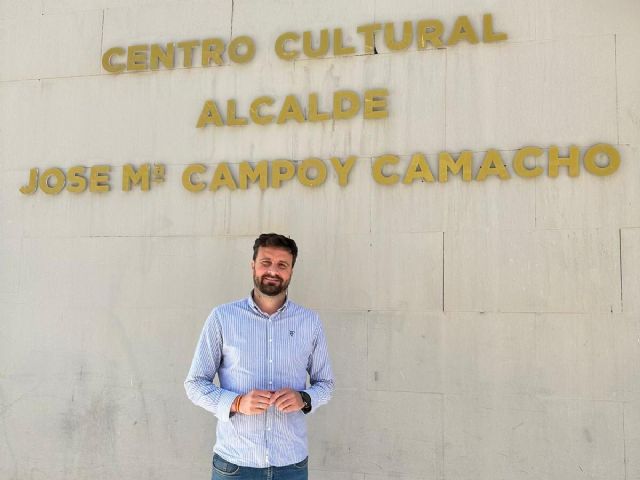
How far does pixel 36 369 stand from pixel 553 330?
3.26 m

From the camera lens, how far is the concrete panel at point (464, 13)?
3.91 m

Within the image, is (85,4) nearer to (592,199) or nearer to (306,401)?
(306,401)

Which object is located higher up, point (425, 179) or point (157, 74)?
point (157, 74)

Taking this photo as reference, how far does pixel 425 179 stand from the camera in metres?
3.92

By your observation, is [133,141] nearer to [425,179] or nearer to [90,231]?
[90,231]

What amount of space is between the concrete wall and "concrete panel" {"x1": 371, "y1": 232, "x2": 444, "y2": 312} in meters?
0.01

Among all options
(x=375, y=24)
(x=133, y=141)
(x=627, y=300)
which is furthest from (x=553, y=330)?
(x=133, y=141)

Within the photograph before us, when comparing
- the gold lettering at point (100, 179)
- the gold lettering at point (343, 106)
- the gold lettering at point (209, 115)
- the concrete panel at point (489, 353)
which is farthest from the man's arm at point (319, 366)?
the gold lettering at point (100, 179)

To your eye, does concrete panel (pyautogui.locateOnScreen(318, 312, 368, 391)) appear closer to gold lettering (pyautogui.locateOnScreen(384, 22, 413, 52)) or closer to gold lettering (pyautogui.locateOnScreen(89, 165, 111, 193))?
gold lettering (pyautogui.locateOnScreen(384, 22, 413, 52))

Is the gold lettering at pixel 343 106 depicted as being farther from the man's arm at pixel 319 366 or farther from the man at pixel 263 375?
the man's arm at pixel 319 366

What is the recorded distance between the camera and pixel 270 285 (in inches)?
116

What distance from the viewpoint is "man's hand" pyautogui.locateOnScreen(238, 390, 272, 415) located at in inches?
106

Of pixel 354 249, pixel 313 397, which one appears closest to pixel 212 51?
pixel 354 249

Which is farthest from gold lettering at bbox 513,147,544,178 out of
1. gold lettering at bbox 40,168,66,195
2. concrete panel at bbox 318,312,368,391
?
gold lettering at bbox 40,168,66,195
